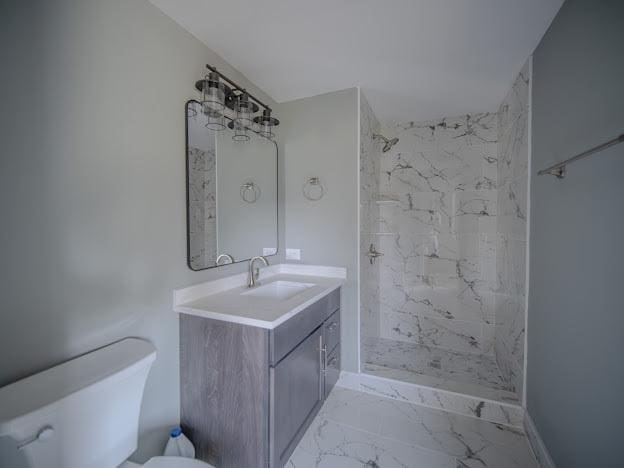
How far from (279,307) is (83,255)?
845mm

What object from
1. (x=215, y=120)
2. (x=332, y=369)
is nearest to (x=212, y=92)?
(x=215, y=120)

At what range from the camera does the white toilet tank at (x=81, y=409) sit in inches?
27.0

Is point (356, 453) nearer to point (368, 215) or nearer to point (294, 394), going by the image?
point (294, 394)

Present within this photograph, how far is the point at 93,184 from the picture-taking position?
984 millimetres

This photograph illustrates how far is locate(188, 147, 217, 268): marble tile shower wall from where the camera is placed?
1.41m

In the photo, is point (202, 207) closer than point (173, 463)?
No

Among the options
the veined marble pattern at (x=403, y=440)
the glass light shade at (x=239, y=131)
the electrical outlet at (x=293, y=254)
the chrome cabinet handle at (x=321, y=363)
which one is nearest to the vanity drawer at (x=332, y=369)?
the chrome cabinet handle at (x=321, y=363)

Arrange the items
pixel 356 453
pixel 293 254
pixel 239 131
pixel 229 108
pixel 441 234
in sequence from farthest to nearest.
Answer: pixel 441 234, pixel 293 254, pixel 239 131, pixel 229 108, pixel 356 453

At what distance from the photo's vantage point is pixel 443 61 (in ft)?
5.47

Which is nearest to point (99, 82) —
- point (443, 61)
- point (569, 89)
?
point (443, 61)

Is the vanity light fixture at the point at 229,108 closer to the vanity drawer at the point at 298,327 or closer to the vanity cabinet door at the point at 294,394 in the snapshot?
the vanity drawer at the point at 298,327

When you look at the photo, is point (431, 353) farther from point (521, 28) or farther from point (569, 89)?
point (521, 28)

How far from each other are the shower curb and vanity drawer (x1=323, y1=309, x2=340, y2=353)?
41cm

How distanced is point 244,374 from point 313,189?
1489mm
